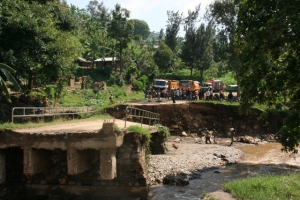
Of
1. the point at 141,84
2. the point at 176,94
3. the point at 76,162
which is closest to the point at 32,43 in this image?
the point at 76,162

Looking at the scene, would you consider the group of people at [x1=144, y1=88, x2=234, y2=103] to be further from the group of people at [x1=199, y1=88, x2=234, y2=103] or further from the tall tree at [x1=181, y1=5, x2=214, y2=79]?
the tall tree at [x1=181, y1=5, x2=214, y2=79]

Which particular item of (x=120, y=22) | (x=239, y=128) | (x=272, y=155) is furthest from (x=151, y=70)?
(x=272, y=155)

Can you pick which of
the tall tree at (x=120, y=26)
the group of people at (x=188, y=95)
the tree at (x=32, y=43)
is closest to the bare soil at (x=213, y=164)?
the group of people at (x=188, y=95)

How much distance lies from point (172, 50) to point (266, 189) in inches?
2095

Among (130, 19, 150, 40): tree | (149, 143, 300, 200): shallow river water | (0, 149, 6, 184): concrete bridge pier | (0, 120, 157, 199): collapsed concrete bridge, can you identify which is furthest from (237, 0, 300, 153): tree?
(130, 19, 150, 40): tree

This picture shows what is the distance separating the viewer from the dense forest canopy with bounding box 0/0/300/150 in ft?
38.3

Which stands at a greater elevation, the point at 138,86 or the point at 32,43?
the point at 32,43

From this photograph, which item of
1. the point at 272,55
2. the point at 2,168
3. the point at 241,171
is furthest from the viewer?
the point at 241,171

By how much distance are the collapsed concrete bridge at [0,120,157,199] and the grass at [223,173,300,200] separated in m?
4.37

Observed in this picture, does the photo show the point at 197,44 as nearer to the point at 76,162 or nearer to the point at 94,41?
the point at 94,41

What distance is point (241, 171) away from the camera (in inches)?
788

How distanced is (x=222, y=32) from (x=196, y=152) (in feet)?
65.1

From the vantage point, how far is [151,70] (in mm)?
55312

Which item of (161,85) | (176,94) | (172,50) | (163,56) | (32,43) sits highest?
(172,50)
